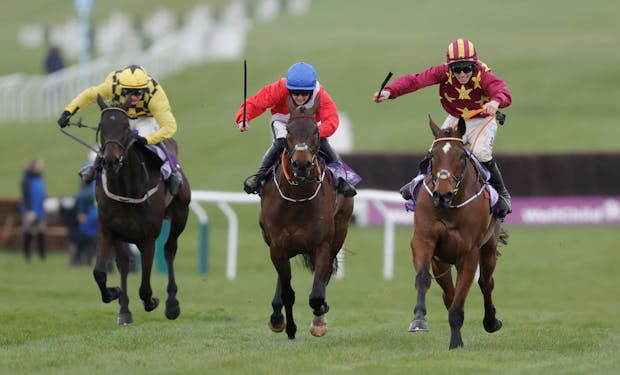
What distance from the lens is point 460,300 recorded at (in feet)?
34.8

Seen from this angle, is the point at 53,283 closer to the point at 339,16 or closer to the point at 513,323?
the point at 513,323

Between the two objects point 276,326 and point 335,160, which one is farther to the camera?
point 335,160

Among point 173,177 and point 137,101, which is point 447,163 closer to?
point 173,177

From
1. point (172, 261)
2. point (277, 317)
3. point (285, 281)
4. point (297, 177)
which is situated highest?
point (297, 177)

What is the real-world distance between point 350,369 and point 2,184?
20.1m

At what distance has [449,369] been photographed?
922 centimetres

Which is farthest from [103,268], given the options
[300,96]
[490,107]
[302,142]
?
[490,107]

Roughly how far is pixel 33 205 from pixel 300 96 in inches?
433

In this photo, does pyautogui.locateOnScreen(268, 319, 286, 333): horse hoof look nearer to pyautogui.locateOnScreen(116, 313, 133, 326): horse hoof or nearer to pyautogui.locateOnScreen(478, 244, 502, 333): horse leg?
pyautogui.locateOnScreen(478, 244, 502, 333): horse leg

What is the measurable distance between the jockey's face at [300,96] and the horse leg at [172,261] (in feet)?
8.88

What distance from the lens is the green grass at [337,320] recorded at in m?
9.65

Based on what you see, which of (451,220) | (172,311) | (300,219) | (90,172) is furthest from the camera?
(172,311)

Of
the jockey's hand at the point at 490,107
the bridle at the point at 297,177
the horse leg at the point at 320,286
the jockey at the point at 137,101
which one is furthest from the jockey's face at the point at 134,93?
the jockey's hand at the point at 490,107

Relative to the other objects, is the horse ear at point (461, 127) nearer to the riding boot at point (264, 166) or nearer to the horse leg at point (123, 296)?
the riding boot at point (264, 166)
